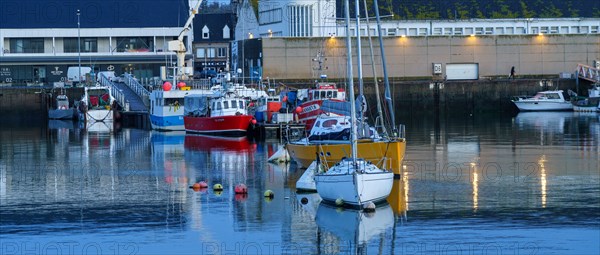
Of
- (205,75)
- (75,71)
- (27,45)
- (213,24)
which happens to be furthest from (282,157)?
(213,24)

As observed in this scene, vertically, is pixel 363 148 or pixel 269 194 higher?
pixel 363 148

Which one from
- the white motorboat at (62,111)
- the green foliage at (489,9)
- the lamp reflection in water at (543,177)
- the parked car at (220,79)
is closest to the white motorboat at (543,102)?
the green foliage at (489,9)

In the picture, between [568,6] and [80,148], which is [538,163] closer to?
[80,148]

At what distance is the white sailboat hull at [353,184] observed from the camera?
27.4 metres

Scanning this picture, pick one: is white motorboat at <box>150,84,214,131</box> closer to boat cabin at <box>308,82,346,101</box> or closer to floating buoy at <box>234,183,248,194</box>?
boat cabin at <box>308,82,346,101</box>

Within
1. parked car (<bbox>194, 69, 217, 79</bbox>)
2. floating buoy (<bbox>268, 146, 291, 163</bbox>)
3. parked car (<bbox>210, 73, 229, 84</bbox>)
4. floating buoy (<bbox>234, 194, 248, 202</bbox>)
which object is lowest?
floating buoy (<bbox>234, 194, 248, 202</bbox>)

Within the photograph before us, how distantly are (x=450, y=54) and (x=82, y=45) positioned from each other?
3522cm

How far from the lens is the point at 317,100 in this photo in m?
55.1

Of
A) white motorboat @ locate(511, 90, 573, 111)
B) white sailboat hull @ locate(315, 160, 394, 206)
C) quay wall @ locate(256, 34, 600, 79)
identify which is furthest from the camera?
white motorboat @ locate(511, 90, 573, 111)

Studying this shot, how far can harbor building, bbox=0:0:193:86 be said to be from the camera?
97625 mm

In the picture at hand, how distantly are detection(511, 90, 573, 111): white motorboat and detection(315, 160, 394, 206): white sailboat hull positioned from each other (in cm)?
5271

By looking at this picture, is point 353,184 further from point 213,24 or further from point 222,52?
point 213,24

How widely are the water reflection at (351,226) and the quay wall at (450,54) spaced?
49.8 m

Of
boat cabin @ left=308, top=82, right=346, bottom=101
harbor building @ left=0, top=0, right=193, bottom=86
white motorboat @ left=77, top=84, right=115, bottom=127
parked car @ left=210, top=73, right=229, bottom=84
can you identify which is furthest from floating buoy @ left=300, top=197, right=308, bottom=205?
harbor building @ left=0, top=0, right=193, bottom=86
